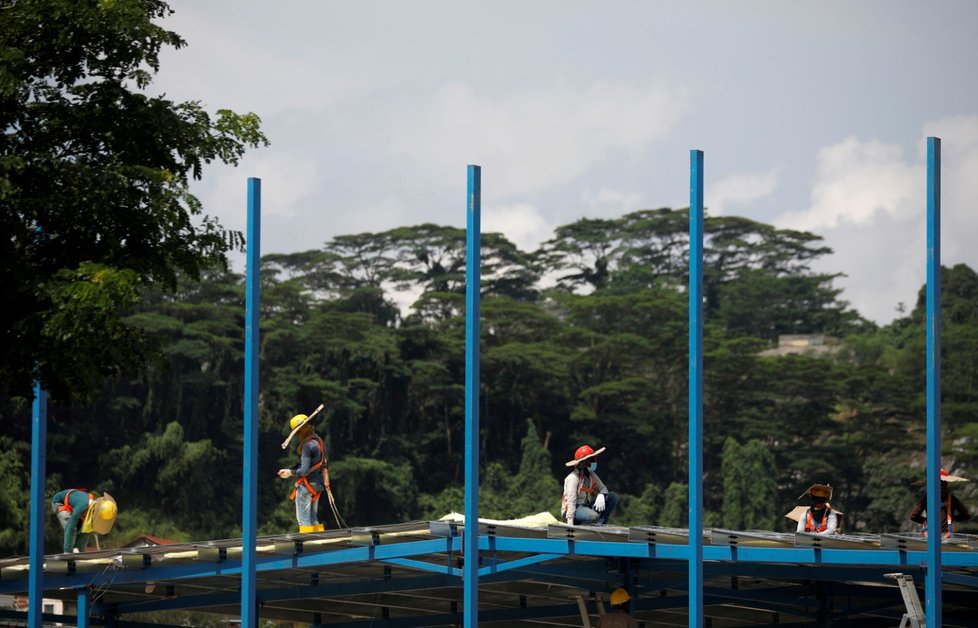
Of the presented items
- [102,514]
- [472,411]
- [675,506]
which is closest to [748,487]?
[675,506]

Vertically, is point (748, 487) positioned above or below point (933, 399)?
below

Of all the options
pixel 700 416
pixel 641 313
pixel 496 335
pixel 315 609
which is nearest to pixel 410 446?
pixel 496 335

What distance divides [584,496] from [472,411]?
341 centimetres

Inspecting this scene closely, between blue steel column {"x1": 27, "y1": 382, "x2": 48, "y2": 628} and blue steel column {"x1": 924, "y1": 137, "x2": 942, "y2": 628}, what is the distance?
829cm

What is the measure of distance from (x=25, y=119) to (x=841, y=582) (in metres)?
11.2

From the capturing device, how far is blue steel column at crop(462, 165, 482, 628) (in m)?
16.3

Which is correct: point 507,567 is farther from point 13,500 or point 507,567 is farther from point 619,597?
point 13,500

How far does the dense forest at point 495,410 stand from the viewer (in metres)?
53.2

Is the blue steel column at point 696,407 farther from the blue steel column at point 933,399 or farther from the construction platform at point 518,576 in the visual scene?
the blue steel column at point 933,399

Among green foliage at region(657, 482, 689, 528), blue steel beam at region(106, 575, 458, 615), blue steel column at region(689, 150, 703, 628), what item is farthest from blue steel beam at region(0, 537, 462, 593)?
green foliage at region(657, 482, 689, 528)

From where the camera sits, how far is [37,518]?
17531mm

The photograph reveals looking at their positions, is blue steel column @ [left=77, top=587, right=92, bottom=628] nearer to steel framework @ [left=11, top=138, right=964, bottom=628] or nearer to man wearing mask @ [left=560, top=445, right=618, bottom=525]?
steel framework @ [left=11, top=138, right=964, bottom=628]

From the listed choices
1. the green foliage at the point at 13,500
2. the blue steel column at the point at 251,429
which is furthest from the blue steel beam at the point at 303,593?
the green foliage at the point at 13,500

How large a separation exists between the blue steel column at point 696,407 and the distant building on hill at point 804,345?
41.4 meters
